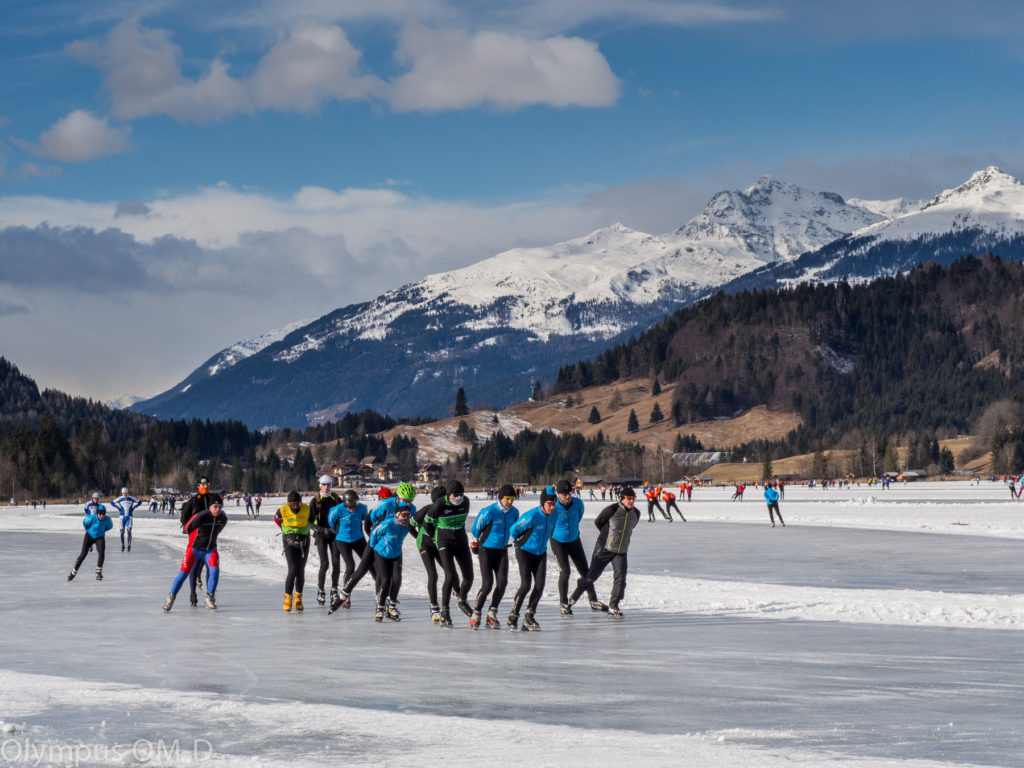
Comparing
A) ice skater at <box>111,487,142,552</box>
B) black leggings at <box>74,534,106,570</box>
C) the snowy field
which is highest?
ice skater at <box>111,487,142,552</box>

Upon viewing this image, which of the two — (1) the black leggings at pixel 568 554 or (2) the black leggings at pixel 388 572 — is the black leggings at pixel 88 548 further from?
(1) the black leggings at pixel 568 554

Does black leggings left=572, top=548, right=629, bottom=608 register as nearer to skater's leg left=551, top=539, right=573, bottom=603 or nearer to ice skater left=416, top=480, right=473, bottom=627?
skater's leg left=551, top=539, right=573, bottom=603

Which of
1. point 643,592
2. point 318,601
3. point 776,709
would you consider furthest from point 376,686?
point 643,592

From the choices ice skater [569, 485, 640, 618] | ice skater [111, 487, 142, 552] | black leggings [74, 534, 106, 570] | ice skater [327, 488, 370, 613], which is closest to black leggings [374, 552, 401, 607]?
ice skater [327, 488, 370, 613]

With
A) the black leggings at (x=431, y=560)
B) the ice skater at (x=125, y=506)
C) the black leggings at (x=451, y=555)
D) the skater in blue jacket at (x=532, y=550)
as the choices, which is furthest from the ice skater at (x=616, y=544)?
the ice skater at (x=125, y=506)

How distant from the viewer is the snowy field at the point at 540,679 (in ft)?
31.3

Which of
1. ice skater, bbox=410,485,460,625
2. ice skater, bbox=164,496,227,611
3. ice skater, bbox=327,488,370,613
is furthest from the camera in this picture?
ice skater, bbox=327,488,370,613

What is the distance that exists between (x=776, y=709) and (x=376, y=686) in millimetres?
4193

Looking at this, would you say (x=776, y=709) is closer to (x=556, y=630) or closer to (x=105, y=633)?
(x=556, y=630)

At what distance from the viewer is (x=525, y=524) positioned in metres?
17.4

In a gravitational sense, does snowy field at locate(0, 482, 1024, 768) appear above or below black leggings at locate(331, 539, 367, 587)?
below

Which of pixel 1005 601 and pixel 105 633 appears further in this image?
pixel 1005 601

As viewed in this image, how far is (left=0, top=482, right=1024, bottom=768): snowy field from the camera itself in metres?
9.55

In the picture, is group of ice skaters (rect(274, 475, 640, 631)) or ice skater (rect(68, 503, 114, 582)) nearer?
group of ice skaters (rect(274, 475, 640, 631))
